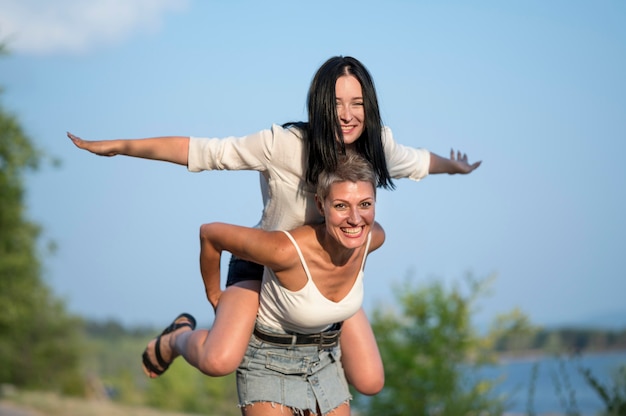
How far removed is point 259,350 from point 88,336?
29.3 m

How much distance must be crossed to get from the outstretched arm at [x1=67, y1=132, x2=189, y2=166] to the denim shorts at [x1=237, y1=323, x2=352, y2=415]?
2.86 feet

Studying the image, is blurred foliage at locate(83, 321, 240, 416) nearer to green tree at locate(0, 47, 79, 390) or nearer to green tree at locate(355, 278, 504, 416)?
green tree at locate(0, 47, 79, 390)

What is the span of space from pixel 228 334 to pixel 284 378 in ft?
1.12

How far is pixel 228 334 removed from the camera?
3.79 m

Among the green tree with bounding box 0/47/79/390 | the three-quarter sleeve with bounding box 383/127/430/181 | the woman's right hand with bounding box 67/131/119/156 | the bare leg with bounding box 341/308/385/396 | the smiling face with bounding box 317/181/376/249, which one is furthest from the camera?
the green tree with bounding box 0/47/79/390

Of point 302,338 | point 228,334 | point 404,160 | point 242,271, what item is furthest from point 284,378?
point 404,160

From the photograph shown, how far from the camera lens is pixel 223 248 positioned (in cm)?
376

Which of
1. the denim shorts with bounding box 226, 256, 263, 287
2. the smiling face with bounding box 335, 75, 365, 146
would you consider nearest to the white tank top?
the denim shorts with bounding box 226, 256, 263, 287

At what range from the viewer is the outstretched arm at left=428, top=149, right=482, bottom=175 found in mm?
4375

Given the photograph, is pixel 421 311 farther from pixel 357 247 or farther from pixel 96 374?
pixel 357 247

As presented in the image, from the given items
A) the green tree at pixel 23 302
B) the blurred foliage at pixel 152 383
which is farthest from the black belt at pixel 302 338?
the blurred foliage at pixel 152 383

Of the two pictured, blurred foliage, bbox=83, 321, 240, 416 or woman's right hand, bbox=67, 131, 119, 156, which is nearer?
woman's right hand, bbox=67, 131, 119, 156

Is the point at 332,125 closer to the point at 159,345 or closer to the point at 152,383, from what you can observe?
the point at 159,345

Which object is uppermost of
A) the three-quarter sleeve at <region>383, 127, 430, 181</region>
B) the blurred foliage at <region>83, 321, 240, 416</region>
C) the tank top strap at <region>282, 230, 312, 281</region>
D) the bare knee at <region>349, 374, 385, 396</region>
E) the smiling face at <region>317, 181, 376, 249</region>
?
the three-quarter sleeve at <region>383, 127, 430, 181</region>
